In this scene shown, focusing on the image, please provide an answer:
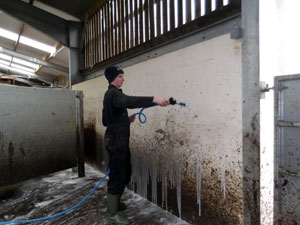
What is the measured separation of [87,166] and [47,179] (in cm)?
75

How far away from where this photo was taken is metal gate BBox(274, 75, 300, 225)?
1066 mm

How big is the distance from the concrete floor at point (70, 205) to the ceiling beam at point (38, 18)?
244cm

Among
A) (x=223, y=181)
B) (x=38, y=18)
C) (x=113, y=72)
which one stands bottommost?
(x=223, y=181)

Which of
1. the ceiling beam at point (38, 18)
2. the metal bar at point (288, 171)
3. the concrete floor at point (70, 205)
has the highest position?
the ceiling beam at point (38, 18)

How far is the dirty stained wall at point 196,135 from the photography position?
51.2 inches

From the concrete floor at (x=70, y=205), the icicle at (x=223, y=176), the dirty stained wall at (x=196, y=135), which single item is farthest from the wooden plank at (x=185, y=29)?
the concrete floor at (x=70, y=205)

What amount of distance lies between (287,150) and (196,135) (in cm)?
60

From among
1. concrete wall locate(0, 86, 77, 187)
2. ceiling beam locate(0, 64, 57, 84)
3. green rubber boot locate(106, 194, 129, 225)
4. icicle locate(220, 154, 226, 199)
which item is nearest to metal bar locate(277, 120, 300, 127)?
icicle locate(220, 154, 226, 199)

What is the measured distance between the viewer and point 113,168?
1.65 m

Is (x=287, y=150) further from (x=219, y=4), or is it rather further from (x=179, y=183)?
(x=219, y=4)

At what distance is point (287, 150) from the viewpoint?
3.63ft

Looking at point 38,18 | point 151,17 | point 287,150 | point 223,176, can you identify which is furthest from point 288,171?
point 38,18

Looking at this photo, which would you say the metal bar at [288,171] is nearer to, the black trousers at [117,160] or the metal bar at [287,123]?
the metal bar at [287,123]

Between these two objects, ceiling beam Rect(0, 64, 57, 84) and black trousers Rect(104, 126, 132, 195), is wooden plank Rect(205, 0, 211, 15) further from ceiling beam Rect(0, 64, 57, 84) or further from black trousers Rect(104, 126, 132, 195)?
ceiling beam Rect(0, 64, 57, 84)
